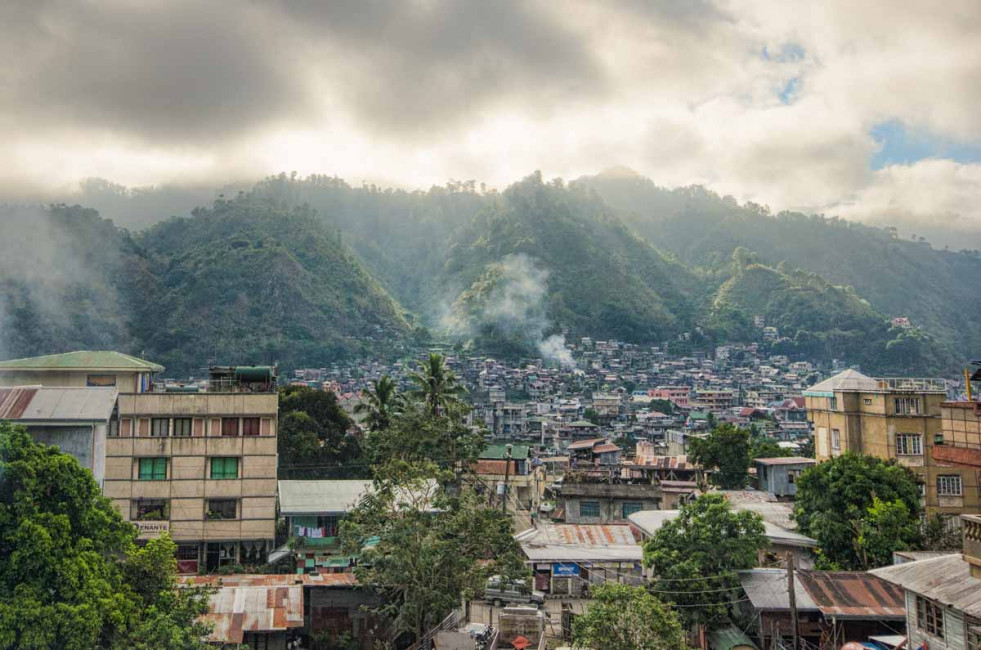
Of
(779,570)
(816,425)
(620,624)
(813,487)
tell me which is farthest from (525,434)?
(620,624)

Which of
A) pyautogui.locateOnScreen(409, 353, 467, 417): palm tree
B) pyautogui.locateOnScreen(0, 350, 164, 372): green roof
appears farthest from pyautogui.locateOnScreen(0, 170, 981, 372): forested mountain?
pyautogui.locateOnScreen(409, 353, 467, 417): palm tree

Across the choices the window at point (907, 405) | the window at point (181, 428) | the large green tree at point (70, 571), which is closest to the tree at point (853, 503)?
the window at point (907, 405)

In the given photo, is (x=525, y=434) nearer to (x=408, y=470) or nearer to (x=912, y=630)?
(x=408, y=470)

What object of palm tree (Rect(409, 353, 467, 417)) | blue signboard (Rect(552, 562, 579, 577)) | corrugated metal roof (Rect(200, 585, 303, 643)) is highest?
palm tree (Rect(409, 353, 467, 417))

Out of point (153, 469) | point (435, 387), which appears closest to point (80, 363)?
point (153, 469)

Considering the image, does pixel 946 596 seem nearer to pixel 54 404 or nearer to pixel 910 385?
pixel 910 385

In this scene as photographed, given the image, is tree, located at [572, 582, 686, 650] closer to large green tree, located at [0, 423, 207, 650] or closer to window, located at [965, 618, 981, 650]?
window, located at [965, 618, 981, 650]

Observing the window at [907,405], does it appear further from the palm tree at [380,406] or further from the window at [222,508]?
the window at [222,508]
